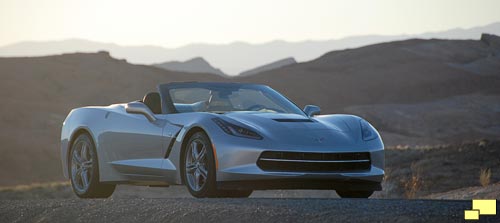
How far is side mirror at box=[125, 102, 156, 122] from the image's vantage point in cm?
1070

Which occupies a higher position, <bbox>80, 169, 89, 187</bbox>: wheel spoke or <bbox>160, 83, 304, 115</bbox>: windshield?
<bbox>160, 83, 304, 115</bbox>: windshield

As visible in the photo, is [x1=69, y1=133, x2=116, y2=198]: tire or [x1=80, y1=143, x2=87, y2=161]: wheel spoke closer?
[x1=69, y1=133, x2=116, y2=198]: tire

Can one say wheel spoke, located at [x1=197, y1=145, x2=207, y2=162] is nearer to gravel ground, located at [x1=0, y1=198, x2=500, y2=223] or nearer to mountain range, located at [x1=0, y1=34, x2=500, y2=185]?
gravel ground, located at [x1=0, y1=198, x2=500, y2=223]

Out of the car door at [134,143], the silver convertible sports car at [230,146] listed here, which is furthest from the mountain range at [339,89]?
the silver convertible sports car at [230,146]

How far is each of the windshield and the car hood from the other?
52cm

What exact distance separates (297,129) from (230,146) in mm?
715

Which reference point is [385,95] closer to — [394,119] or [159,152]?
[394,119]

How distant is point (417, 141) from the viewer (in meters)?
62.3

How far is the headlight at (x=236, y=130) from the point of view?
9.68m

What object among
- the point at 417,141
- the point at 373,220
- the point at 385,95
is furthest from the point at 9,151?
the point at 373,220

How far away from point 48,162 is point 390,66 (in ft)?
168

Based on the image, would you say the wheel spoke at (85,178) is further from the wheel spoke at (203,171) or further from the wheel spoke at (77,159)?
the wheel spoke at (203,171)

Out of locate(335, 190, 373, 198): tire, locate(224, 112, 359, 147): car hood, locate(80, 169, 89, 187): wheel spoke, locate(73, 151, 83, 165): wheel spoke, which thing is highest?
locate(224, 112, 359, 147): car hood

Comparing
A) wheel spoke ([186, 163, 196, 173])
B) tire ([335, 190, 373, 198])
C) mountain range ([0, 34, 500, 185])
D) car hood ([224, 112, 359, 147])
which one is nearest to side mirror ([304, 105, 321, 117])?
car hood ([224, 112, 359, 147])
